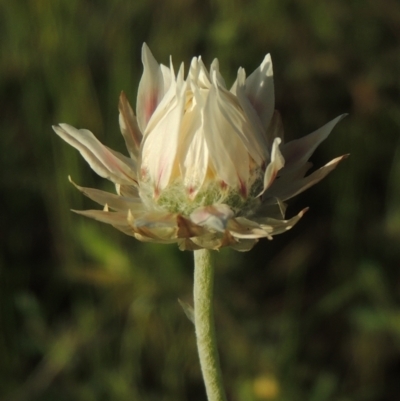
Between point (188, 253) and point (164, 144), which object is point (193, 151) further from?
point (188, 253)

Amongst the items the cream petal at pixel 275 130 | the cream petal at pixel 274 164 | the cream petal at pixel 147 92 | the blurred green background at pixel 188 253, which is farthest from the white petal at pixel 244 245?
the blurred green background at pixel 188 253

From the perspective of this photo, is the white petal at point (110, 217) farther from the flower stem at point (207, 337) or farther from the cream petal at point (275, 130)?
the cream petal at point (275, 130)

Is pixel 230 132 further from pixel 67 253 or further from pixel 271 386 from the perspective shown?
pixel 67 253

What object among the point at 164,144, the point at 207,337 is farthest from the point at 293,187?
the point at 207,337

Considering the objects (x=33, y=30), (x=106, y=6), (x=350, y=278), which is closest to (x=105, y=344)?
(x=350, y=278)

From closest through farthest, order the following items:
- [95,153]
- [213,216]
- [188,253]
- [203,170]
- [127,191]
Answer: [213,216], [203,170], [95,153], [127,191], [188,253]

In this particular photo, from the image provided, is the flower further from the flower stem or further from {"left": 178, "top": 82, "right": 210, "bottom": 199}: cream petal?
the flower stem

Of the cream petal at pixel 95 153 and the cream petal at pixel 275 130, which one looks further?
the cream petal at pixel 275 130
